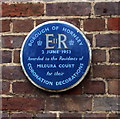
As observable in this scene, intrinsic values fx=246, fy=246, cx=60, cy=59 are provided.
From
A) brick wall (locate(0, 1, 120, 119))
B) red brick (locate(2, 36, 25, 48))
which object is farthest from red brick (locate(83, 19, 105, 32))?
red brick (locate(2, 36, 25, 48))

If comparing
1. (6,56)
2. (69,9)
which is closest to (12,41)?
(6,56)

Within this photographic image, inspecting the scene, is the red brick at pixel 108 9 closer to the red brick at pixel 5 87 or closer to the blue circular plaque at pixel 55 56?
the blue circular plaque at pixel 55 56

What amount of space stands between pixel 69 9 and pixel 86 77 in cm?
39

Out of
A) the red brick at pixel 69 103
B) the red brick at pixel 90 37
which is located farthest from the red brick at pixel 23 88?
the red brick at pixel 90 37

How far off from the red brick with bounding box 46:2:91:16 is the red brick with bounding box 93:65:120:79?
31cm

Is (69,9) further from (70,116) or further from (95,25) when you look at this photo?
(70,116)

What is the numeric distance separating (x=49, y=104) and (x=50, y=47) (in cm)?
31

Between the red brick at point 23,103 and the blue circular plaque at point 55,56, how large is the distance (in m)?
0.09

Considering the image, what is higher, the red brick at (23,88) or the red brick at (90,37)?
the red brick at (90,37)

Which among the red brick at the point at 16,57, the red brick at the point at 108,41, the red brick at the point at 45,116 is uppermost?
the red brick at the point at 108,41

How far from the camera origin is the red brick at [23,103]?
1355mm

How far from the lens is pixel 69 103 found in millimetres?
1346

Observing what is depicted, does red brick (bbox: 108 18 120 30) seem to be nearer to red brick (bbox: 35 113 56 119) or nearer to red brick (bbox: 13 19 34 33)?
red brick (bbox: 13 19 34 33)

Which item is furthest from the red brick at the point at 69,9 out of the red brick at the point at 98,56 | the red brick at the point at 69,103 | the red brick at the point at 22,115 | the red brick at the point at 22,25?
the red brick at the point at 22,115
